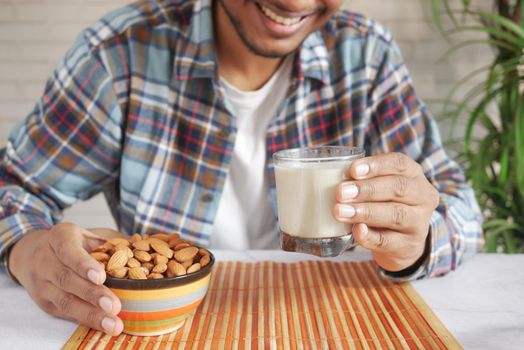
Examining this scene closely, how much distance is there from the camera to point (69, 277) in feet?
2.91

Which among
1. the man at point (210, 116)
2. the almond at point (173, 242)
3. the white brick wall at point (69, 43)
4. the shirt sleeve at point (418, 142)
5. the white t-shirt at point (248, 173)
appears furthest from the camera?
the white brick wall at point (69, 43)

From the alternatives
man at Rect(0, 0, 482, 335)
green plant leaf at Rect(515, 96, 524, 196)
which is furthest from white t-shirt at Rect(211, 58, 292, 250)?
green plant leaf at Rect(515, 96, 524, 196)

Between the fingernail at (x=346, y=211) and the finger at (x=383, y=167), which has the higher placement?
the finger at (x=383, y=167)

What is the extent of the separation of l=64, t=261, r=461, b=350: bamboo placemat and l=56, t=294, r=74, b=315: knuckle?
4 cm

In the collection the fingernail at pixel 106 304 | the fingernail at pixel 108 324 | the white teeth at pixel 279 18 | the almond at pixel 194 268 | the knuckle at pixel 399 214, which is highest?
the white teeth at pixel 279 18

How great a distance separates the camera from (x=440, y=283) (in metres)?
1.08

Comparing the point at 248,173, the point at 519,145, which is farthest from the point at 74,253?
the point at 519,145

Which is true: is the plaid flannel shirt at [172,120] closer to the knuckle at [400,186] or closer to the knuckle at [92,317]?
the knuckle at [400,186]

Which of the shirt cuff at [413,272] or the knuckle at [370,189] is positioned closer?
the knuckle at [370,189]

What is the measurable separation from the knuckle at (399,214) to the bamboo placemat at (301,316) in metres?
0.15

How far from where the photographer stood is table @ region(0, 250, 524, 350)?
84 cm

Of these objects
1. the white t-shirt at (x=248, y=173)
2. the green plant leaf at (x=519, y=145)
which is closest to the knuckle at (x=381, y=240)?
the white t-shirt at (x=248, y=173)

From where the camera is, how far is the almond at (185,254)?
2.87 feet

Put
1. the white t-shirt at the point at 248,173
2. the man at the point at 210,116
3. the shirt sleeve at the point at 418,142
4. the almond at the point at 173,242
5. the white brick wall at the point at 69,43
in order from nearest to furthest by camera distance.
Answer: the almond at the point at 173,242, the shirt sleeve at the point at 418,142, the man at the point at 210,116, the white t-shirt at the point at 248,173, the white brick wall at the point at 69,43
